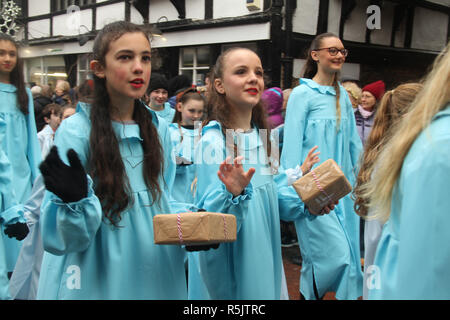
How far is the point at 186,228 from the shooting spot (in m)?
1.97

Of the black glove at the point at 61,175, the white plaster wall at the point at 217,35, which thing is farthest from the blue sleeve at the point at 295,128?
the white plaster wall at the point at 217,35

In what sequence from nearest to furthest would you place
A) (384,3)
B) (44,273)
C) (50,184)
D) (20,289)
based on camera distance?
(50,184) → (44,273) → (20,289) → (384,3)

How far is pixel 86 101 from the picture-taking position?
88.4 inches

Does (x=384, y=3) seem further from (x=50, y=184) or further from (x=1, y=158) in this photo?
(x=50, y=184)

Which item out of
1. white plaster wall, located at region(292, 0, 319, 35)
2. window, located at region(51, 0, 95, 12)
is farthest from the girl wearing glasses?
window, located at region(51, 0, 95, 12)

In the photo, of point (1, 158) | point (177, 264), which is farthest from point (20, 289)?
point (177, 264)

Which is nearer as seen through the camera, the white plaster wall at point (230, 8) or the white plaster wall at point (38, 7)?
the white plaster wall at point (230, 8)

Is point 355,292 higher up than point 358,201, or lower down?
lower down

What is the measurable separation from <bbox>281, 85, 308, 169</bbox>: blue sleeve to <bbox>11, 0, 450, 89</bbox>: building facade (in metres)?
4.48

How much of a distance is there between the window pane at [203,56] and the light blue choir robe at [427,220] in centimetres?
1029

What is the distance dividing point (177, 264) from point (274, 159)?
0.97 m

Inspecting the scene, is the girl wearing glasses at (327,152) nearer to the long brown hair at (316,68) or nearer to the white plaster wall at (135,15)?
the long brown hair at (316,68)

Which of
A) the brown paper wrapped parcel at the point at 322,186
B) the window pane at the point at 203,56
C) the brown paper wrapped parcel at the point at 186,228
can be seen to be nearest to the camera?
the brown paper wrapped parcel at the point at 186,228

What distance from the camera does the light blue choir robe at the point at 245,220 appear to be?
7.80ft
